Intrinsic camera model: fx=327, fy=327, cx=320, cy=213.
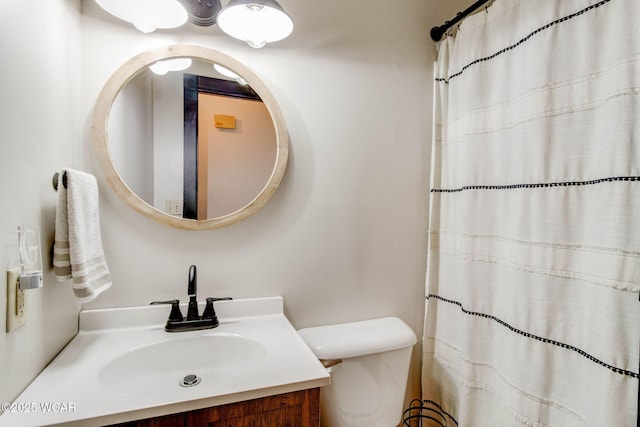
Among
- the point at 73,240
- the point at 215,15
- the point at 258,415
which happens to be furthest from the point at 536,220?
the point at 73,240

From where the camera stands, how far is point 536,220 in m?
1.07

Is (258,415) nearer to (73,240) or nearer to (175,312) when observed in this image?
(175,312)

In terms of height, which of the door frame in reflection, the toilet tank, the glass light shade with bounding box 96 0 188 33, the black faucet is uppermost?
the glass light shade with bounding box 96 0 188 33

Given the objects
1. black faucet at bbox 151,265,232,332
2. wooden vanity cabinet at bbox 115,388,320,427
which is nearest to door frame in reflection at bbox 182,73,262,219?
black faucet at bbox 151,265,232,332

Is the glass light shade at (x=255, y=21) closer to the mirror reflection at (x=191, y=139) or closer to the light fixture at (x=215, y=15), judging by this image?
the light fixture at (x=215, y=15)

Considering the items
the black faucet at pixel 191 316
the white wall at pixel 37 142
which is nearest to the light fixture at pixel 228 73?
the white wall at pixel 37 142

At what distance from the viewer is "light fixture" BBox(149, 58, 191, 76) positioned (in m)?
1.16

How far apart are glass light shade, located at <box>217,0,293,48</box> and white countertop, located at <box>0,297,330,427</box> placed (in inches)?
38.3

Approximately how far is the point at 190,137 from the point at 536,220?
1.23m

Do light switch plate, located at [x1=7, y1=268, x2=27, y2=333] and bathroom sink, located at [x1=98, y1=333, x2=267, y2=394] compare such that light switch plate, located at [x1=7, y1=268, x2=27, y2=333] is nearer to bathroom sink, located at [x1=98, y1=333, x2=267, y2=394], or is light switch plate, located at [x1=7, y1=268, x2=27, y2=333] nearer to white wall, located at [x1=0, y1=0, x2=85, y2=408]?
white wall, located at [x1=0, y1=0, x2=85, y2=408]

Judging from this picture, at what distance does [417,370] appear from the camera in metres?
1.59

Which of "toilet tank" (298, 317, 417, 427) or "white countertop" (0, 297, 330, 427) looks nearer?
"white countertop" (0, 297, 330, 427)

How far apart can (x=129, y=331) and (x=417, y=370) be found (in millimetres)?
1269

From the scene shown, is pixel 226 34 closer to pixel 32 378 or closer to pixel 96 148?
pixel 96 148
